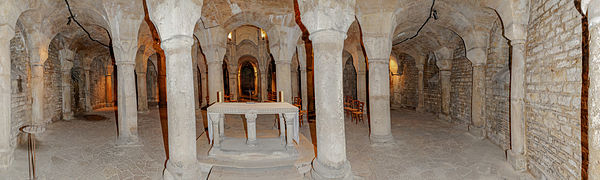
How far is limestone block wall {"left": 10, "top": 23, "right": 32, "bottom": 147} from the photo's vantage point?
23.9 ft

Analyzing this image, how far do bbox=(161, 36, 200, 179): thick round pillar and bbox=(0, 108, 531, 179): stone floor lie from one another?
40.3 inches

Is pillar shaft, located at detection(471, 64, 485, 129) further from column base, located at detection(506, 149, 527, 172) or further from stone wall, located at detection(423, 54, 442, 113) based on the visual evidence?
stone wall, located at detection(423, 54, 442, 113)

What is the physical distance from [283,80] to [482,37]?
6373 millimetres

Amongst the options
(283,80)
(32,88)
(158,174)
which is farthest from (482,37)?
(32,88)

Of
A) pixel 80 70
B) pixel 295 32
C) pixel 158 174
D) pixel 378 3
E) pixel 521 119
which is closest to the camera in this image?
pixel 158 174

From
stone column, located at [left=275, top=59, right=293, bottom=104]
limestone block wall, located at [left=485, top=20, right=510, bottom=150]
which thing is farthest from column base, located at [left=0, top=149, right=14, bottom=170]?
limestone block wall, located at [left=485, top=20, right=510, bottom=150]

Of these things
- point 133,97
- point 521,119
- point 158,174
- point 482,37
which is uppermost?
point 482,37

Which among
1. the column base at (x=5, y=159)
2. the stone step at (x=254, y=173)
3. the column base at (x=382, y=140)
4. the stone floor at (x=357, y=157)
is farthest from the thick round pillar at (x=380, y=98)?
the column base at (x=5, y=159)

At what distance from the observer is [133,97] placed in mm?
6777

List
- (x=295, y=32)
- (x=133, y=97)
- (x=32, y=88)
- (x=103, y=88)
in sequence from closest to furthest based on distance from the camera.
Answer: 1. (x=133, y=97)
2. (x=32, y=88)
3. (x=295, y=32)
4. (x=103, y=88)

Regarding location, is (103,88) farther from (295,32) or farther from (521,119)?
(521,119)

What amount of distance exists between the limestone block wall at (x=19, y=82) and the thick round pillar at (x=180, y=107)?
6.53m

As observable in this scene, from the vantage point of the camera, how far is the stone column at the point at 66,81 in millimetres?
11492

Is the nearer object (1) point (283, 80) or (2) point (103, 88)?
(1) point (283, 80)
